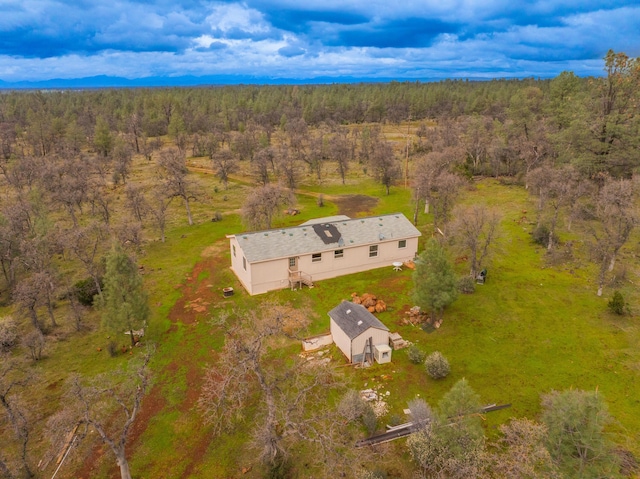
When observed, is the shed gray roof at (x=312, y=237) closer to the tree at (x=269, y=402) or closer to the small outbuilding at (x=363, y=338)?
the small outbuilding at (x=363, y=338)

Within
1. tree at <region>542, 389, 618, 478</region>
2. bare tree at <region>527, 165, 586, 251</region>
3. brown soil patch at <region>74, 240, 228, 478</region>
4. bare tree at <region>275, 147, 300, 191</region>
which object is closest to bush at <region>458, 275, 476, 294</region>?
bare tree at <region>527, 165, 586, 251</region>

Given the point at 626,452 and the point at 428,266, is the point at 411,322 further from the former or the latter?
the point at 626,452

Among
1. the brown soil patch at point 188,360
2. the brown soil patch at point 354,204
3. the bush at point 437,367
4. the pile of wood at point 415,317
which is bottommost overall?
the brown soil patch at point 188,360

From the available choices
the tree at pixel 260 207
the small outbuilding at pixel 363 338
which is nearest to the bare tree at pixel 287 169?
the tree at pixel 260 207

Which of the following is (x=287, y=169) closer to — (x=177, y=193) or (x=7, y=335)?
(x=177, y=193)

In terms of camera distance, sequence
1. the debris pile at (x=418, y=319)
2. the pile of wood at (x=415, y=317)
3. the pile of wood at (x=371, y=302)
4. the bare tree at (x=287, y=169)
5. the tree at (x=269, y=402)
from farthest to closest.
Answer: the bare tree at (x=287, y=169) < the pile of wood at (x=371, y=302) < the pile of wood at (x=415, y=317) < the debris pile at (x=418, y=319) < the tree at (x=269, y=402)

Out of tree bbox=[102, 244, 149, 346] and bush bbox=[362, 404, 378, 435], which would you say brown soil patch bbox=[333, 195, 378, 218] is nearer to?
tree bbox=[102, 244, 149, 346]

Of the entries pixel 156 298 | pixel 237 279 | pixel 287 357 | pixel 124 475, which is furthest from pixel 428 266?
pixel 156 298

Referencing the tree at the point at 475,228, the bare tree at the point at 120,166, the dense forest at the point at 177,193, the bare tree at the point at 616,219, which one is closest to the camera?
the dense forest at the point at 177,193

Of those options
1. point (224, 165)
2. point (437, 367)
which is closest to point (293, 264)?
point (437, 367)
